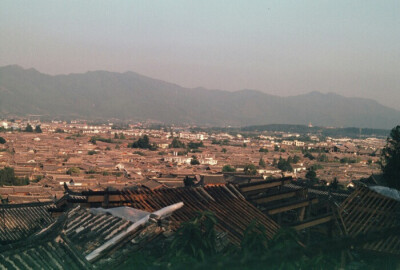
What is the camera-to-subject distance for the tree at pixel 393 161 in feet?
35.9

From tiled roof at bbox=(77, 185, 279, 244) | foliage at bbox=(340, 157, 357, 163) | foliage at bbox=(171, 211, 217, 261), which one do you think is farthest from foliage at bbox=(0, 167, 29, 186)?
foliage at bbox=(340, 157, 357, 163)

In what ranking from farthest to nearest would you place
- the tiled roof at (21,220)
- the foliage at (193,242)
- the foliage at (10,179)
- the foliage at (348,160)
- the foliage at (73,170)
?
the foliage at (348,160) → the foliage at (73,170) → the foliage at (10,179) → the tiled roof at (21,220) → the foliage at (193,242)

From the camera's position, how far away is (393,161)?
11.3 m

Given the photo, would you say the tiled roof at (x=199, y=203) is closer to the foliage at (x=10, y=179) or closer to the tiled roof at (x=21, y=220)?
the tiled roof at (x=21, y=220)

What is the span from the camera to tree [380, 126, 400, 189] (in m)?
10.9

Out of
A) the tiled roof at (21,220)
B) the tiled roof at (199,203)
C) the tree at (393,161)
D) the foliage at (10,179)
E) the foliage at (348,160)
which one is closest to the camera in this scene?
the tiled roof at (199,203)

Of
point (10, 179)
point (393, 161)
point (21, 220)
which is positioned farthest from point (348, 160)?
point (21, 220)

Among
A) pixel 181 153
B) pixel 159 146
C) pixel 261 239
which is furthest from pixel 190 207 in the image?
pixel 159 146

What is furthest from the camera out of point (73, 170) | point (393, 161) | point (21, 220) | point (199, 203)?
point (73, 170)

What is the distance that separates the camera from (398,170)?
11.1m

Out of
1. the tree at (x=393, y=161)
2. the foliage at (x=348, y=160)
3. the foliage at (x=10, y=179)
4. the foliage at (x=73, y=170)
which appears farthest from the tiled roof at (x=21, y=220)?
the foliage at (x=348, y=160)

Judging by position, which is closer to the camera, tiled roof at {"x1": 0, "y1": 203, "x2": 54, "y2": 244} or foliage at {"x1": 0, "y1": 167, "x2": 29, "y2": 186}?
tiled roof at {"x1": 0, "y1": 203, "x2": 54, "y2": 244}

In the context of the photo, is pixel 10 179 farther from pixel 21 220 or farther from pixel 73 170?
pixel 21 220

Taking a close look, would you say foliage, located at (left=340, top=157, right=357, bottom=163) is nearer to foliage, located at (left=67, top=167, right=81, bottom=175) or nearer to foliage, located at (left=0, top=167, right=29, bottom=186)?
foliage, located at (left=67, top=167, right=81, bottom=175)
